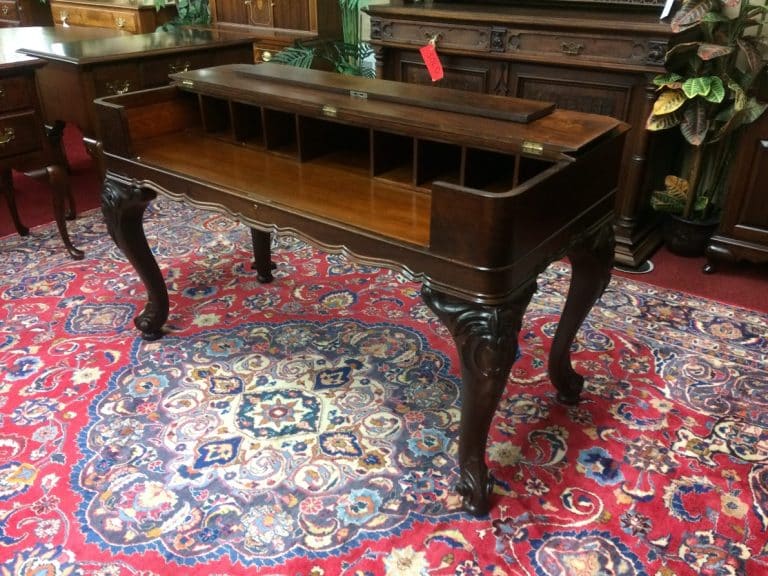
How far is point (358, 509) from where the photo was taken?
1.72m

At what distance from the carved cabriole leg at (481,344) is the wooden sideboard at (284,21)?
282 cm

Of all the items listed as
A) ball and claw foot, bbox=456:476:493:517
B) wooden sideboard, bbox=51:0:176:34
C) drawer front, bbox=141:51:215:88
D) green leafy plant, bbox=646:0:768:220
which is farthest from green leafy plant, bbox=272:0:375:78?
ball and claw foot, bbox=456:476:493:517

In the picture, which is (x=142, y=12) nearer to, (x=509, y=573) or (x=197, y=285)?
(x=197, y=285)

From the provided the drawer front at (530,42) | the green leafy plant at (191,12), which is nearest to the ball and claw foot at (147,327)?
the drawer front at (530,42)

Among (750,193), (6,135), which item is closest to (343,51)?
(6,135)

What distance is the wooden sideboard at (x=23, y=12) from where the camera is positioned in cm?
596

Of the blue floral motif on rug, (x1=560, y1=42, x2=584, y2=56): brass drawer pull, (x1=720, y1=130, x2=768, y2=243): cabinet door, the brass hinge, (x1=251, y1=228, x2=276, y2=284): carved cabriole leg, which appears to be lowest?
the blue floral motif on rug

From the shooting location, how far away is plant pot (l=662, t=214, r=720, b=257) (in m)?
3.11

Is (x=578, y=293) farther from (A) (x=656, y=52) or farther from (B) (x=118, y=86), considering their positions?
(B) (x=118, y=86)

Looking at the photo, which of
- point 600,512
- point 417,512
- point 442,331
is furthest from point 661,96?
point 417,512

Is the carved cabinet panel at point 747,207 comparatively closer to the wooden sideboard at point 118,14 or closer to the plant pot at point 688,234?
the plant pot at point 688,234

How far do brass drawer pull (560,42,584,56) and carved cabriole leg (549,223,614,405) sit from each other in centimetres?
139

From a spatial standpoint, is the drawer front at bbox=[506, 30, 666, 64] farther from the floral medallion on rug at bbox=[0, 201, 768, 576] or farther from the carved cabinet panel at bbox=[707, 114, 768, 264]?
the floral medallion on rug at bbox=[0, 201, 768, 576]

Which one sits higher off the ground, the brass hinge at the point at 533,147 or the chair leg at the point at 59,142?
the brass hinge at the point at 533,147
